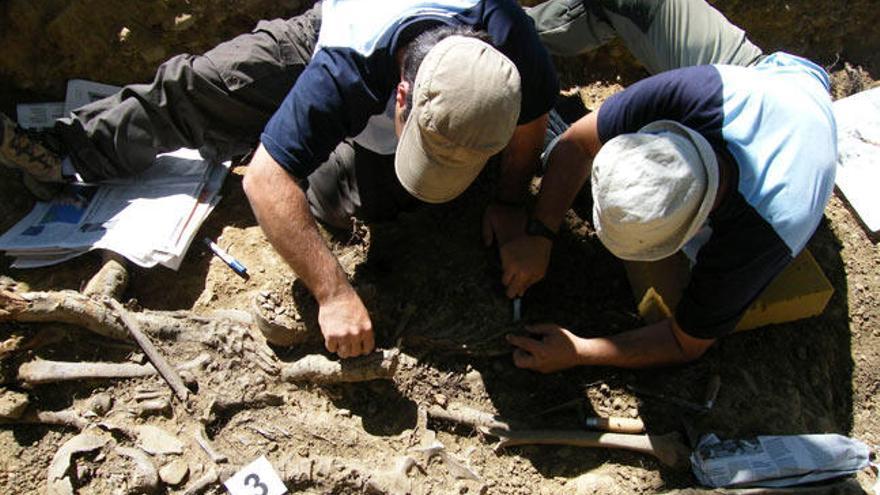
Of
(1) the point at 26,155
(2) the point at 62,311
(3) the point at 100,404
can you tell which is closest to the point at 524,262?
(3) the point at 100,404

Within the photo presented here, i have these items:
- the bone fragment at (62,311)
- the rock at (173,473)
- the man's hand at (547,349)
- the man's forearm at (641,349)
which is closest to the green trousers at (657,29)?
the man's forearm at (641,349)

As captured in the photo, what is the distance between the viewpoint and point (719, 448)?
8.75 ft

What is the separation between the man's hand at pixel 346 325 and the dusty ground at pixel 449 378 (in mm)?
196

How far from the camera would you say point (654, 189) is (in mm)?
2041

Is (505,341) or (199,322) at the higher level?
(199,322)

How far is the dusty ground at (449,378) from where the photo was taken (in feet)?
8.81

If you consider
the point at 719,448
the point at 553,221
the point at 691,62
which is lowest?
the point at 719,448

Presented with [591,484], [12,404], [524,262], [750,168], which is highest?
[750,168]

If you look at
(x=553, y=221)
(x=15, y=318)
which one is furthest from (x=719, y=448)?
(x=15, y=318)

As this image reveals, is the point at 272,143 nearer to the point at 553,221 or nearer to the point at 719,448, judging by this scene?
the point at 553,221

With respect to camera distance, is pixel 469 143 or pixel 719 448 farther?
pixel 719 448

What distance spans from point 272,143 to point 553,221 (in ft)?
4.06

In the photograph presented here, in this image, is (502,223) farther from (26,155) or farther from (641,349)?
(26,155)

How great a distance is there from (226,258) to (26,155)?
3.46 feet
